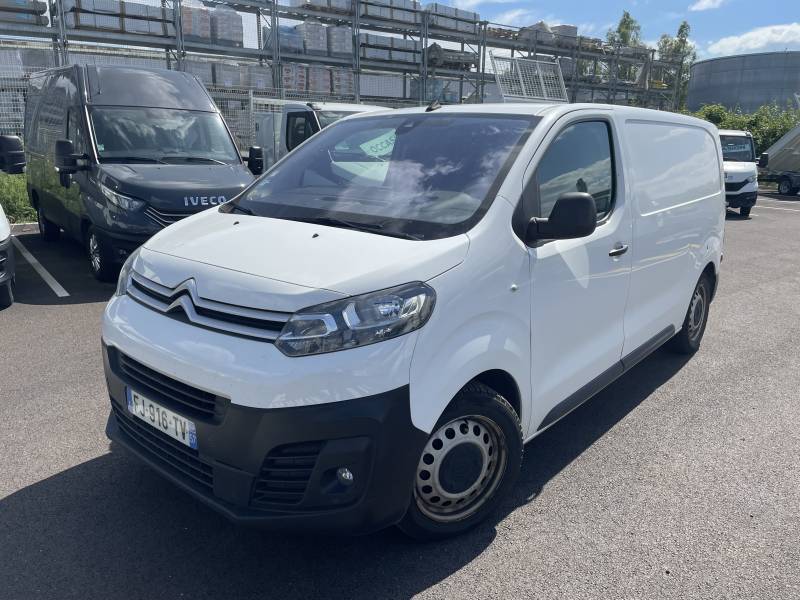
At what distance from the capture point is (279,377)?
7.18 feet

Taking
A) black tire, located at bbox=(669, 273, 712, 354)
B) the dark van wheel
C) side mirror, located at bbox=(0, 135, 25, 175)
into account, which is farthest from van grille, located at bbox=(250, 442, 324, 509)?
the dark van wheel

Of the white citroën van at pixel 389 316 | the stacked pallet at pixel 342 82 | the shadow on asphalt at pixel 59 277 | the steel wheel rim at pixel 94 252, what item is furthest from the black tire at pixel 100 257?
the stacked pallet at pixel 342 82

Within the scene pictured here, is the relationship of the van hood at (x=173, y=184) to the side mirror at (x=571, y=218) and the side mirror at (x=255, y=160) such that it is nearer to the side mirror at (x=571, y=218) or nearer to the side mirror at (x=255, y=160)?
the side mirror at (x=255, y=160)

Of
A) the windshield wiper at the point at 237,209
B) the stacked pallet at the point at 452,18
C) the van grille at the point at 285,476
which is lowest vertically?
the van grille at the point at 285,476

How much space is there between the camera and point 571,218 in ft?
9.02

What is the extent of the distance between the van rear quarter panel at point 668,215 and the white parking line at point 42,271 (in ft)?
17.9

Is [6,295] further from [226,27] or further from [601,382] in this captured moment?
[226,27]

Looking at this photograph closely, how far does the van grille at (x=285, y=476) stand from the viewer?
2232 mm

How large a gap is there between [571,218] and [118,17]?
59.2 feet

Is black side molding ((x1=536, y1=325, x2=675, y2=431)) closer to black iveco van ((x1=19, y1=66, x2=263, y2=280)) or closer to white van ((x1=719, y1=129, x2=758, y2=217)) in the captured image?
black iveco van ((x1=19, y1=66, x2=263, y2=280))

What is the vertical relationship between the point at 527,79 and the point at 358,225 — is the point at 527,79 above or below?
above

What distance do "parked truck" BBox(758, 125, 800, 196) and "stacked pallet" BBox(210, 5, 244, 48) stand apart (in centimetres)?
1692

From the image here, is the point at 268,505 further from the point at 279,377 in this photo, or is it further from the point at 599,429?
the point at 599,429

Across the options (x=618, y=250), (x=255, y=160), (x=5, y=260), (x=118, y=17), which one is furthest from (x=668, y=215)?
(x=118, y=17)
